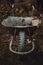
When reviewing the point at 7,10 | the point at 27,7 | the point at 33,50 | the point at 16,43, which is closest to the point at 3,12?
the point at 7,10

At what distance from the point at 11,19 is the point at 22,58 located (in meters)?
1.61

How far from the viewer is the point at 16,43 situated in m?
8.02

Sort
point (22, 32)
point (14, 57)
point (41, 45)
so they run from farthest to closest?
point (41, 45), point (14, 57), point (22, 32)

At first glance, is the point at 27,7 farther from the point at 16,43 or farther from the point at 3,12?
the point at 16,43

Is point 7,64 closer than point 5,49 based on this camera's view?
Yes

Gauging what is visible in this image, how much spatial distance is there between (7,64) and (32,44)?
1434 millimetres

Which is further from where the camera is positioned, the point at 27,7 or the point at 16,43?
the point at 27,7

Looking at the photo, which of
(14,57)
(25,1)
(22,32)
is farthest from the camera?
(25,1)

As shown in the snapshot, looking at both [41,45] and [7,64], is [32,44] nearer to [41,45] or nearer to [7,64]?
[41,45]

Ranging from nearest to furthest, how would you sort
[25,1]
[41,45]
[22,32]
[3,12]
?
[22,32] → [41,45] → [3,12] → [25,1]

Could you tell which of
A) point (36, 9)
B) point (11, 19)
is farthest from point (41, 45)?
point (36, 9)

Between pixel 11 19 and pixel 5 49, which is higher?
pixel 11 19

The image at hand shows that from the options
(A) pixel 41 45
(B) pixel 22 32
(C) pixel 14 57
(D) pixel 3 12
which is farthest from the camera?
(D) pixel 3 12

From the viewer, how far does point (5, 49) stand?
7664 mm
